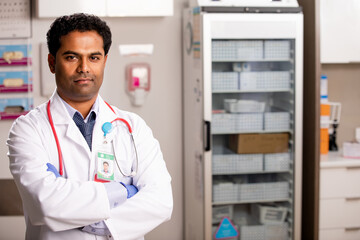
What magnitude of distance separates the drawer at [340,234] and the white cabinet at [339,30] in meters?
1.30

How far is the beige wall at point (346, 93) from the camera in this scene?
4281 mm

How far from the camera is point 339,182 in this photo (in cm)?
375

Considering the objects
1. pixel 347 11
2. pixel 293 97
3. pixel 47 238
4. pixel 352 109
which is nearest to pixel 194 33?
pixel 293 97

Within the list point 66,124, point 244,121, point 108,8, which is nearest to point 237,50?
point 244,121

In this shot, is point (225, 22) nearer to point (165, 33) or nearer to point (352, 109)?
point (165, 33)

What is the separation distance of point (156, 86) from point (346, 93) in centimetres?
167

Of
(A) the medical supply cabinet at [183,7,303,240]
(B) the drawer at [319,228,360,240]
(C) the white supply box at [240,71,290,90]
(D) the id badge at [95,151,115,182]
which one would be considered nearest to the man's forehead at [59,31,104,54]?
(D) the id badge at [95,151,115,182]

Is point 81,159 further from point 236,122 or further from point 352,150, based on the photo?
point 352,150

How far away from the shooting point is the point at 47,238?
1.80m

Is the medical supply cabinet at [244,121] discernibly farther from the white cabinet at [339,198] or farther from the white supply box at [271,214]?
the white cabinet at [339,198]

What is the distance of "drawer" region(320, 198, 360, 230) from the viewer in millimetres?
3752

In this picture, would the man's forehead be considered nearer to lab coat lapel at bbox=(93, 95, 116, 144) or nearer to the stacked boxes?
lab coat lapel at bbox=(93, 95, 116, 144)

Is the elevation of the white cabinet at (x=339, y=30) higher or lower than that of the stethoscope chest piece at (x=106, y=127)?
higher

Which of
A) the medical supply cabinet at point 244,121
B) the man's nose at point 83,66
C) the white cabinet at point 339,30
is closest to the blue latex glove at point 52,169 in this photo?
the man's nose at point 83,66
